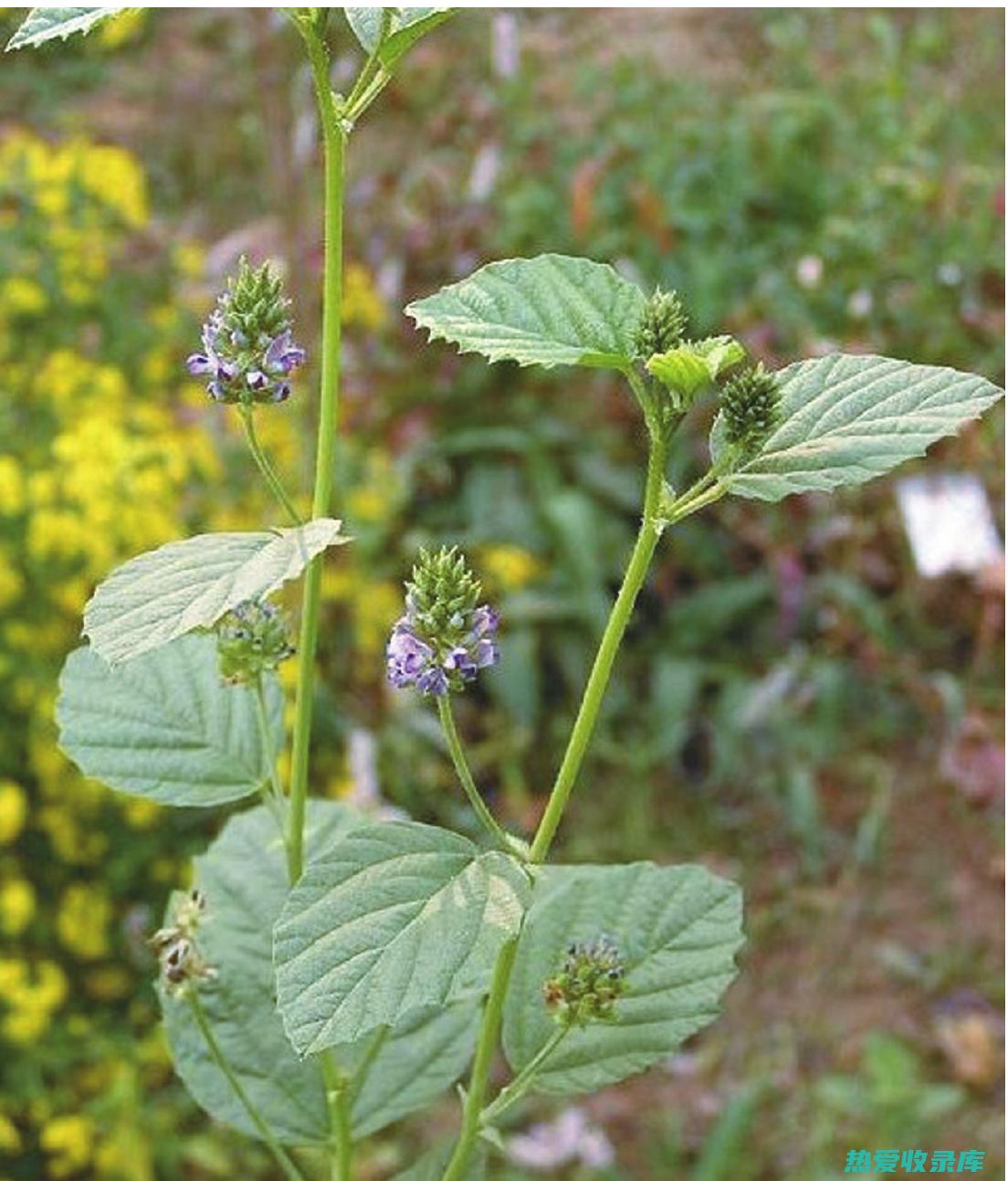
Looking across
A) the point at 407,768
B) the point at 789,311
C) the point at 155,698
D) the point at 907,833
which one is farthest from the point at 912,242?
the point at 155,698

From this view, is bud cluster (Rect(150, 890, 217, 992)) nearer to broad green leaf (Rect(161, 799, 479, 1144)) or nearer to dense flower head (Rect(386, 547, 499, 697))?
broad green leaf (Rect(161, 799, 479, 1144))

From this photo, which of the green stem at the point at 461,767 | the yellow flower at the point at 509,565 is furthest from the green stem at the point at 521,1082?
the yellow flower at the point at 509,565

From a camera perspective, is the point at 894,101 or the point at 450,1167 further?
the point at 894,101

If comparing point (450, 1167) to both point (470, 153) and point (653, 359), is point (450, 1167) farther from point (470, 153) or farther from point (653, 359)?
point (470, 153)

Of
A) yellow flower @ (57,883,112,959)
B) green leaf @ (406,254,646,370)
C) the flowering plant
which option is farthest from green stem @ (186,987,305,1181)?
yellow flower @ (57,883,112,959)

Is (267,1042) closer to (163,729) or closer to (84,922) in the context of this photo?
(163,729)

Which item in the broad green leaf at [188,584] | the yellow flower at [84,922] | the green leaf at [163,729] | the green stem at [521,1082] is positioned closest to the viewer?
the broad green leaf at [188,584]

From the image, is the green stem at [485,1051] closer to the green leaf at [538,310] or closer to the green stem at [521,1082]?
the green stem at [521,1082]
